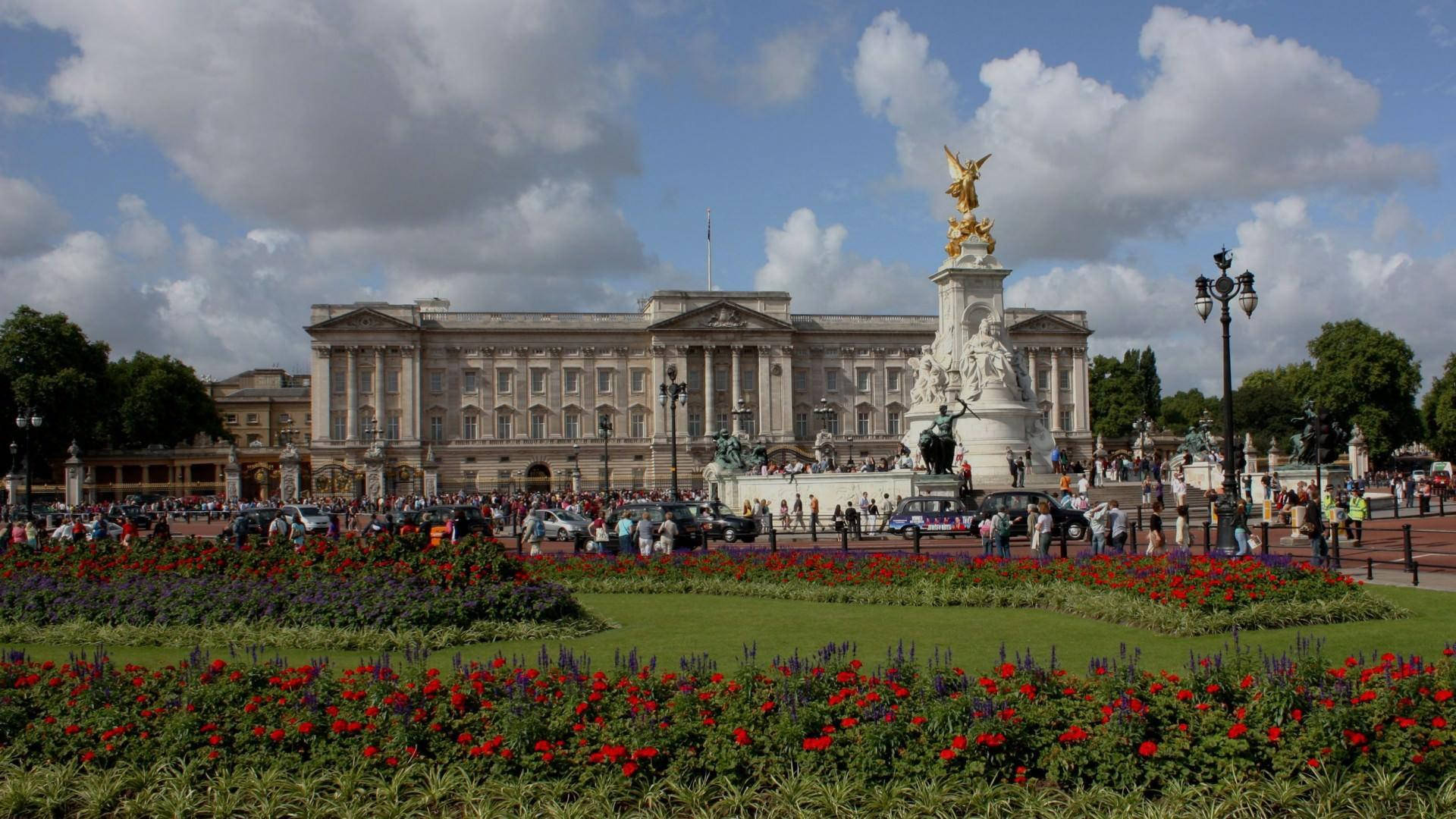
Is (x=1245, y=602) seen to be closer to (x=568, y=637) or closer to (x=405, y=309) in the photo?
(x=568, y=637)

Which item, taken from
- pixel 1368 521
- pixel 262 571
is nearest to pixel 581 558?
pixel 262 571

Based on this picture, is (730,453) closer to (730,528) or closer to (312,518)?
(730,528)

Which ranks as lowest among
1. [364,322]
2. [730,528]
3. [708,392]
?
[730,528]

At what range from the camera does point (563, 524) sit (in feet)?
110

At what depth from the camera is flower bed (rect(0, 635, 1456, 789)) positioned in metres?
6.93

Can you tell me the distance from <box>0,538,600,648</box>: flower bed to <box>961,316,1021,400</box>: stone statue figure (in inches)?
1176

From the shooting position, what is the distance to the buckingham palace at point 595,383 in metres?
86.3

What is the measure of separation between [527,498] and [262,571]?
40322mm

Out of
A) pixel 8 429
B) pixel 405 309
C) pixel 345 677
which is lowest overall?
pixel 345 677

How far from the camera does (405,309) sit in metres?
87.4

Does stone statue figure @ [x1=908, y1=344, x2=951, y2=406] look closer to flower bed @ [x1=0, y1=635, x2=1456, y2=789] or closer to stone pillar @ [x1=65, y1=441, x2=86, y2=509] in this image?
flower bed @ [x1=0, y1=635, x2=1456, y2=789]

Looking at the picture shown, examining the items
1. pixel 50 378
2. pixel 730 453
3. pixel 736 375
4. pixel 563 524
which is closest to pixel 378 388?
pixel 50 378

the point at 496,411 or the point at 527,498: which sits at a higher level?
the point at 496,411

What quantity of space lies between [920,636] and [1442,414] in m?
91.7
